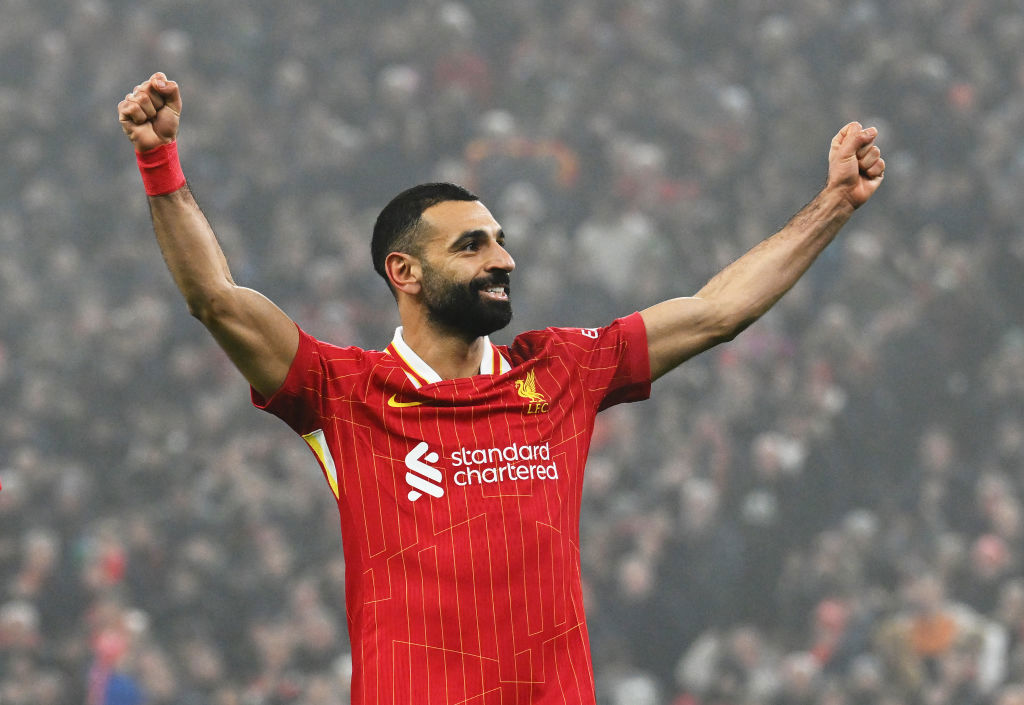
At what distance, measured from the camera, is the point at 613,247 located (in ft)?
27.2

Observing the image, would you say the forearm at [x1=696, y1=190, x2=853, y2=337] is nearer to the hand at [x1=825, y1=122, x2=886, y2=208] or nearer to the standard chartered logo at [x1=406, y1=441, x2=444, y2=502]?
the hand at [x1=825, y1=122, x2=886, y2=208]

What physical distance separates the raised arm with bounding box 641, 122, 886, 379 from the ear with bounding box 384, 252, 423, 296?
49cm

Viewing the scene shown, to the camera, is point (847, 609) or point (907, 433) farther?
point (907, 433)

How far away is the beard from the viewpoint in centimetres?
257

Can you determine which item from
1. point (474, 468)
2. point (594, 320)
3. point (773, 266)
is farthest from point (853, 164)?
point (594, 320)

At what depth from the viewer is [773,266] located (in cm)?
277

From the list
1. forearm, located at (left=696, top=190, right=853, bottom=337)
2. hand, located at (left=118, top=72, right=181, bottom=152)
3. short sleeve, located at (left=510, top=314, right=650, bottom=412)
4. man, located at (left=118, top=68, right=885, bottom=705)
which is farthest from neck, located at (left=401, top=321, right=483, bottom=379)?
hand, located at (left=118, top=72, right=181, bottom=152)

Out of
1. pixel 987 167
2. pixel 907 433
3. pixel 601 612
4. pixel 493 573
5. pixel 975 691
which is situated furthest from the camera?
pixel 987 167

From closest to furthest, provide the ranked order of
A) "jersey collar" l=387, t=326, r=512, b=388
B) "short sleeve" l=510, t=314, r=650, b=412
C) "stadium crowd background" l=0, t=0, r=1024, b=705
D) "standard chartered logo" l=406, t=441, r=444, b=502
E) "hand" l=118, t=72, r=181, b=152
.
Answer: "hand" l=118, t=72, r=181, b=152, "standard chartered logo" l=406, t=441, r=444, b=502, "jersey collar" l=387, t=326, r=512, b=388, "short sleeve" l=510, t=314, r=650, b=412, "stadium crowd background" l=0, t=0, r=1024, b=705

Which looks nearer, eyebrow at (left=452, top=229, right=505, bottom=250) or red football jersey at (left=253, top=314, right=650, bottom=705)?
red football jersey at (left=253, top=314, right=650, bottom=705)

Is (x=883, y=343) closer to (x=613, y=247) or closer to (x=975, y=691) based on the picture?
(x=613, y=247)

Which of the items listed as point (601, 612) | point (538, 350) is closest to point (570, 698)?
point (538, 350)

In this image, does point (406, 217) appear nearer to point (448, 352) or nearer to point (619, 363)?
point (448, 352)

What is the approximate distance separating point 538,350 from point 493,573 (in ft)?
1.74
